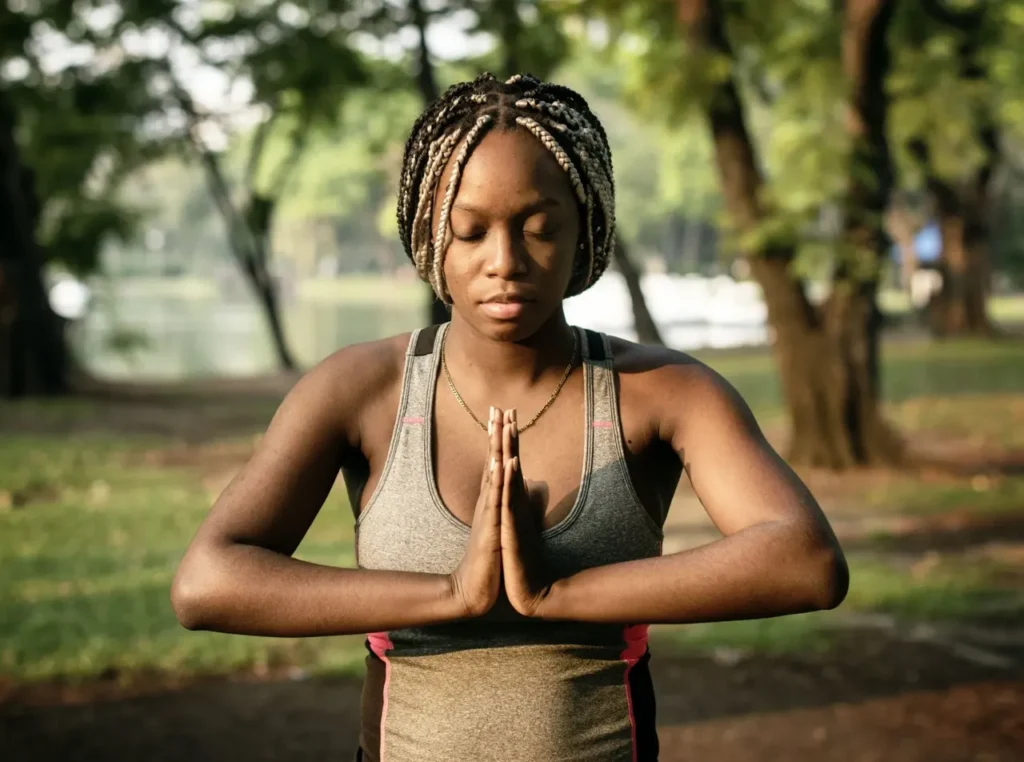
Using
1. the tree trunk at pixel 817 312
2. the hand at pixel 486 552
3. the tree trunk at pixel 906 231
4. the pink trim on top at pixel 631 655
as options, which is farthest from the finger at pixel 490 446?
the tree trunk at pixel 906 231

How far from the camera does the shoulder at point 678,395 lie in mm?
2053

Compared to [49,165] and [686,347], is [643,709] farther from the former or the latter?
[686,347]

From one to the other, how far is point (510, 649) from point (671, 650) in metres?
5.28

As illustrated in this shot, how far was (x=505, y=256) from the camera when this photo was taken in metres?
1.98

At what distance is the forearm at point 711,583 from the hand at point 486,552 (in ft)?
0.30

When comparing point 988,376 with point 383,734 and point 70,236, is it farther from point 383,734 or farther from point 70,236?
point 383,734

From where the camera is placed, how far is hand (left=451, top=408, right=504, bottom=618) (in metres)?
1.88

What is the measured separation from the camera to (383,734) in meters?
2.09

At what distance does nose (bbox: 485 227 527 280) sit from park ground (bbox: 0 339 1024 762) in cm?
396

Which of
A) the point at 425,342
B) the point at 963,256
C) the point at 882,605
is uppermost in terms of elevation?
the point at 425,342

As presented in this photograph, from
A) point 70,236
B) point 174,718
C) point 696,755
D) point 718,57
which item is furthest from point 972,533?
point 70,236

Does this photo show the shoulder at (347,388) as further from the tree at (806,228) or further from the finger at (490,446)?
the tree at (806,228)

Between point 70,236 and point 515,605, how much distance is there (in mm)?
18854

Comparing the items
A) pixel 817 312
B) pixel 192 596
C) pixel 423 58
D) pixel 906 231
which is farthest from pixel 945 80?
pixel 906 231
